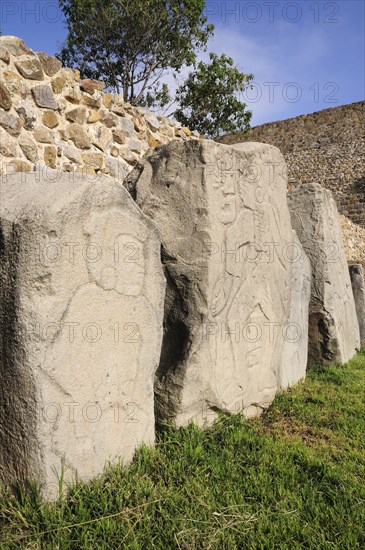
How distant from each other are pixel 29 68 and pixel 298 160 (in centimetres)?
1398

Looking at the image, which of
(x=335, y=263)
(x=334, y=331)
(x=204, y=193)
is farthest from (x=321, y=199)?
(x=204, y=193)

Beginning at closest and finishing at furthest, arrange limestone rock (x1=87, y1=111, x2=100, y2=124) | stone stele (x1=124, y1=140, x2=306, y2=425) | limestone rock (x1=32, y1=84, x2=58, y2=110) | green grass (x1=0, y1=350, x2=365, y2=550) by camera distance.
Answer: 1. green grass (x1=0, y1=350, x2=365, y2=550)
2. stone stele (x1=124, y1=140, x2=306, y2=425)
3. limestone rock (x1=32, y1=84, x2=58, y2=110)
4. limestone rock (x1=87, y1=111, x2=100, y2=124)

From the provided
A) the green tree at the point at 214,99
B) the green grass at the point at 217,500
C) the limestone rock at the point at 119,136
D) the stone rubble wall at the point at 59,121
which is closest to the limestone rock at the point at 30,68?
the stone rubble wall at the point at 59,121

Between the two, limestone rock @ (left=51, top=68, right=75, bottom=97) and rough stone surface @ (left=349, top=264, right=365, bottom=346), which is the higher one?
limestone rock @ (left=51, top=68, right=75, bottom=97)

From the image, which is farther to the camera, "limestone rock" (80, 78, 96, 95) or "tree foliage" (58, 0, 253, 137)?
"tree foliage" (58, 0, 253, 137)

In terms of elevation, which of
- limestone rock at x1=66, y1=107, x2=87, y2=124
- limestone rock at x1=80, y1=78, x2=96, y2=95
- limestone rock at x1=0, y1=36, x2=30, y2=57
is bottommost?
limestone rock at x1=66, y1=107, x2=87, y2=124

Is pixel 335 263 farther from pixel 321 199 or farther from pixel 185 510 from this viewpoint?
pixel 185 510

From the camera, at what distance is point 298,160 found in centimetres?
1694

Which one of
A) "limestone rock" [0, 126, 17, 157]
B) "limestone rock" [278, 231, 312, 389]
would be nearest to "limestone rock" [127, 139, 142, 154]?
"limestone rock" [0, 126, 17, 157]

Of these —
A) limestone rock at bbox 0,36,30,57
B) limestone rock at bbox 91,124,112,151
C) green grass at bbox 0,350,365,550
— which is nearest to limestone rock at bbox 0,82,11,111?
limestone rock at bbox 0,36,30,57

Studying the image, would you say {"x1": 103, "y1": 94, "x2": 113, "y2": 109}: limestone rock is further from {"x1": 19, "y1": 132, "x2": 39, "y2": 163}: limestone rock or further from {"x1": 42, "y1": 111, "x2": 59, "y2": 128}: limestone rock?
{"x1": 19, "y1": 132, "x2": 39, "y2": 163}: limestone rock

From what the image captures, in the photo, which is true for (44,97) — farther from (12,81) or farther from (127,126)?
(127,126)

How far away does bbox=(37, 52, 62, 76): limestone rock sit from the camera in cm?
429

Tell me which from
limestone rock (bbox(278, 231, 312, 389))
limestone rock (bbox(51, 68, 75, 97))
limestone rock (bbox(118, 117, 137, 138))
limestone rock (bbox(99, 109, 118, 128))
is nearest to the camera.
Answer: limestone rock (bbox(278, 231, 312, 389))
